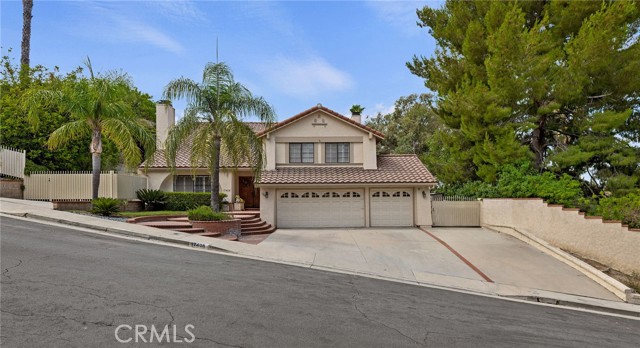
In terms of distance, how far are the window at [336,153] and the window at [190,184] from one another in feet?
24.8

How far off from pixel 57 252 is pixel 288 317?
258 inches

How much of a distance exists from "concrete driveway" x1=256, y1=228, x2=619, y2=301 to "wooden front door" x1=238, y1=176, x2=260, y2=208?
667 centimetres

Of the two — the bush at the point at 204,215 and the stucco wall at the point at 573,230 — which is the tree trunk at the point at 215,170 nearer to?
the bush at the point at 204,215

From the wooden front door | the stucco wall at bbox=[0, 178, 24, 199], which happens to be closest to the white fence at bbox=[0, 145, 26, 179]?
the stucco wall at bbox=[0, 178, 24, 199]

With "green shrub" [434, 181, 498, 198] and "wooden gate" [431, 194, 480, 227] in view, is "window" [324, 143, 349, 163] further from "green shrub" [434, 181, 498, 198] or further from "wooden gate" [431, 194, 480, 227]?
"green shrub" [434, 181, 498, 198]

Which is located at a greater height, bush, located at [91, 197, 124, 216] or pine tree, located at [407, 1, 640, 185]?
pine tree, located at [407, 1, 640, 185]

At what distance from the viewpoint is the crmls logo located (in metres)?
4.71

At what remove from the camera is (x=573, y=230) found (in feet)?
45.9

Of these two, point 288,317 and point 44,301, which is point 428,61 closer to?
point 288,317

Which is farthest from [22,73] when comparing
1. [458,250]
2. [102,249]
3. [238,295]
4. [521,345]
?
[521,345]

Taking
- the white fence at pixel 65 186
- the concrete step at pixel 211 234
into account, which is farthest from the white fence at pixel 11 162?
the concrete step at pixel 211 234

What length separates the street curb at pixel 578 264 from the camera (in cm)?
979

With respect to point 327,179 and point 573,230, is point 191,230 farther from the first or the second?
point 573,230

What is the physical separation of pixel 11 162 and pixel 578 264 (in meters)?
23.9
